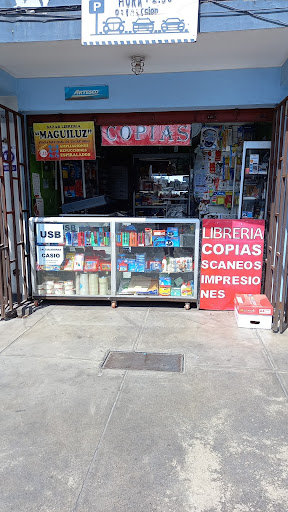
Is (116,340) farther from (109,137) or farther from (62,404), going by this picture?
(109,137)

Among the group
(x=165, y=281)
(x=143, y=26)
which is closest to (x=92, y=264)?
(x=165, y=281)

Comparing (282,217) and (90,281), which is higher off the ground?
(282,217)

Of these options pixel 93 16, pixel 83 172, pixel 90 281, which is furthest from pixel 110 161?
pixel 93 16

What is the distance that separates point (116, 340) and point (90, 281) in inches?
61.0

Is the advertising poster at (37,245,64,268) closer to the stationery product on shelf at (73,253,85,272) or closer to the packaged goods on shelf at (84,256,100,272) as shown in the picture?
the stationery product on shelf at (73,253,85,272)

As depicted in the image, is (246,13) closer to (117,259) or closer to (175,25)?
(175,25)

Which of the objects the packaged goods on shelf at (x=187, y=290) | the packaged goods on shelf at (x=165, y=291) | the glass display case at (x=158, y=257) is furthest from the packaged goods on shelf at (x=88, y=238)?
the packaged goods on shelf at (x=187, y=290)

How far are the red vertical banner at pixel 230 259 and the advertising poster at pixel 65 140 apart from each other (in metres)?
2.23

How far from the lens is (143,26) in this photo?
392cm

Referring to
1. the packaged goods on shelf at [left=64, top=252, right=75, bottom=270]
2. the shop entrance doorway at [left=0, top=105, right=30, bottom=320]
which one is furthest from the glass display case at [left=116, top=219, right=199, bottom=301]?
the shop entrance doorway at [left=0, top=105, right=30, bottom=320]

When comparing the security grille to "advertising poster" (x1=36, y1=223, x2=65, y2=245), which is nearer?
the security grille

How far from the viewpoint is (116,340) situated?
4.67 meters

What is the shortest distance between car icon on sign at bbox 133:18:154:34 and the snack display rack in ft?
8.44

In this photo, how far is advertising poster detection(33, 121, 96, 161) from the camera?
5.86 metres
